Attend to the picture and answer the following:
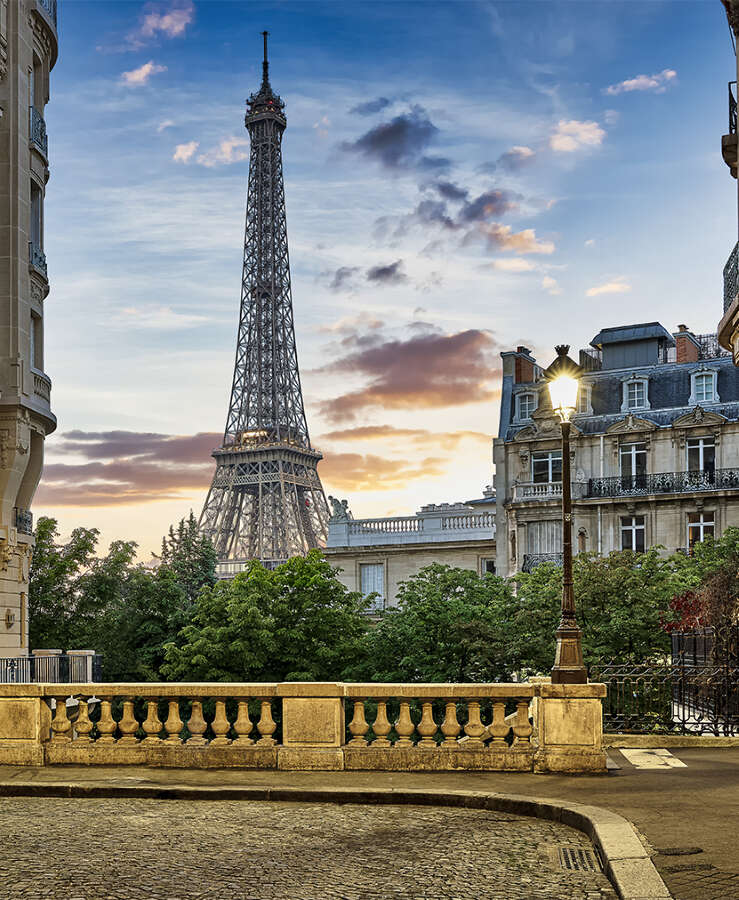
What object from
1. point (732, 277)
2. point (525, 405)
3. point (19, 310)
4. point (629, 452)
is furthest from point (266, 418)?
→ point (732, 277)

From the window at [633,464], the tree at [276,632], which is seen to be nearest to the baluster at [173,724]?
the tree at [276,632]

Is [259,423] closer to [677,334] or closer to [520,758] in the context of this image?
[677,334]

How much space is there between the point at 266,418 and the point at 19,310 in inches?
2642

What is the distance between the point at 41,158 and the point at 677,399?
2915 centimetres

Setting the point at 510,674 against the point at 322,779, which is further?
the point at 510,674

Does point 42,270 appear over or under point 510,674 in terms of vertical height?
over

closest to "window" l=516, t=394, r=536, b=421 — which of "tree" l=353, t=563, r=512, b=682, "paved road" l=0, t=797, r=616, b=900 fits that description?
"tree" l=353, t=563, r=512, b=682

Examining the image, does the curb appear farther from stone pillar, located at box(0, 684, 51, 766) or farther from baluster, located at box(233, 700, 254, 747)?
baluster, located at box(233, 700, 254, 747)

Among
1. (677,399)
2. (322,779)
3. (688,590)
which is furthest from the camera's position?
(677,399)

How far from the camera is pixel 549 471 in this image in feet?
173

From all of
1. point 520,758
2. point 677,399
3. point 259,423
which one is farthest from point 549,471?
point 259,423

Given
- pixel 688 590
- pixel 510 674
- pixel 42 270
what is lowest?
pixel 510 674

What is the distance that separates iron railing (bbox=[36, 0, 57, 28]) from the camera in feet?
115

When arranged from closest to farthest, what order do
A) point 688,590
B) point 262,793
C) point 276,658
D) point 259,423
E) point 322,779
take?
point 262,793 → point 322,779 → point 688,590 → point 276,658 → point 259,423
